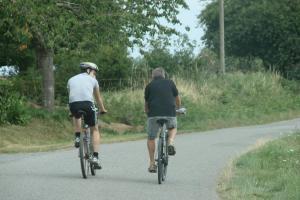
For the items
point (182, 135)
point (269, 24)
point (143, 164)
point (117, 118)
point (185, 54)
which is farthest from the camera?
point (269, 24)

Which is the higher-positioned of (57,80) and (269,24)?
(269,24)

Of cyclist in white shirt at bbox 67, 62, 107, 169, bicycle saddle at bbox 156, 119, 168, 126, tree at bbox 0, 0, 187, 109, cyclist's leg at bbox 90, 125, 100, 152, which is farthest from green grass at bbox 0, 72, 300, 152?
bicycle saddle at bbox 156, 119, 168, 126

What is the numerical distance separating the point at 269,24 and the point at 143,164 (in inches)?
1511

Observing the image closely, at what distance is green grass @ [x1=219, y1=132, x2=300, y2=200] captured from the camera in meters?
12.0

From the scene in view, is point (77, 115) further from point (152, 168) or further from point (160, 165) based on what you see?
point (160, 165)

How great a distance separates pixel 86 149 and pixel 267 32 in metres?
40.7

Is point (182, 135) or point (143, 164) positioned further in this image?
point (182, 135)

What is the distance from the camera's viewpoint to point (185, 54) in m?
43.9

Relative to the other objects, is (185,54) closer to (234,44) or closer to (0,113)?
(234,44)

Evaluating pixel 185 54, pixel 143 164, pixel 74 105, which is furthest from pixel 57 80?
pixel 74 105

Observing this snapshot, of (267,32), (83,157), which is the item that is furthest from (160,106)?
(267,32)

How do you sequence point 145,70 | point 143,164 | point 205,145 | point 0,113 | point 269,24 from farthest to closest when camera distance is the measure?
point 269,24 < point 145,70 < point 0,113 < point 205,145 < point 143,164

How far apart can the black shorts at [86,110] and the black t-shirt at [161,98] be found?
92cm

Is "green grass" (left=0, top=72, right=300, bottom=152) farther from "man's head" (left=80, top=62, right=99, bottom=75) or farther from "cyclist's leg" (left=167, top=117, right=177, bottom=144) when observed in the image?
"cyclist's leg" (left=167, top=117, right=177, bottom=144)
